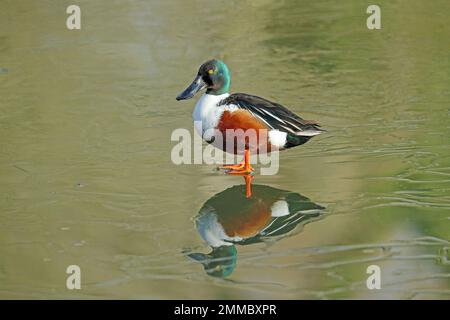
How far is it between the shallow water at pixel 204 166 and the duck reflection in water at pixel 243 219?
0.06m

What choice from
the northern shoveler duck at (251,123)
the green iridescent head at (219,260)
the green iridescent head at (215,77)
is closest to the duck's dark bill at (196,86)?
the green iridescent head at (215,77)

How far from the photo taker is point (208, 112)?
6180 millimetres

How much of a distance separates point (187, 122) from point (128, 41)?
2.74 metres

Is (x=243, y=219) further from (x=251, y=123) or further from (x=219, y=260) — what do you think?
(x=251, y=123)

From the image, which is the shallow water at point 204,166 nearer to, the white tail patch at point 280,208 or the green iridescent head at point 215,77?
the white tail patch at point 280,208

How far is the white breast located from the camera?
6113 millimetres

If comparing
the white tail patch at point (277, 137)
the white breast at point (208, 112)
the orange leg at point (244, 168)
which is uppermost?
the white breast at point (208, 112)

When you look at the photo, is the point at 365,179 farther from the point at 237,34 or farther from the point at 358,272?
the point at 237,34

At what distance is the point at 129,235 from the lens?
5.19m

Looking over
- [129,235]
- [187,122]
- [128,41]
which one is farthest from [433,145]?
[128,41]

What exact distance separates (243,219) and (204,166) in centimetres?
110

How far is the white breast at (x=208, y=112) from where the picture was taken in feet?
20.1

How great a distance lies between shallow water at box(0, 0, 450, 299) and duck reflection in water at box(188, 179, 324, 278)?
0.06 m

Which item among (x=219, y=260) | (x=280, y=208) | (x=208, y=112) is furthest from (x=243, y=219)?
(x=208, y=112)
